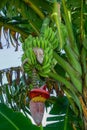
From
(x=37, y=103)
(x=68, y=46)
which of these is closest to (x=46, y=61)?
(x=37, y=103)

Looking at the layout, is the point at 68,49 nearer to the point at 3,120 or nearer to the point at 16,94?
the point at 3,120

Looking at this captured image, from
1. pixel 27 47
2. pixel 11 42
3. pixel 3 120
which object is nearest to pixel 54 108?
pixel 3 120

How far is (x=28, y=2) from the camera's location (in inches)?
58.0

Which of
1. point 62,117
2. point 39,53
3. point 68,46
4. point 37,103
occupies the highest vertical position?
point 39,53

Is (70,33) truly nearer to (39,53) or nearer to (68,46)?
(68,46)

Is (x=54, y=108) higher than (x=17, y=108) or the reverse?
higher

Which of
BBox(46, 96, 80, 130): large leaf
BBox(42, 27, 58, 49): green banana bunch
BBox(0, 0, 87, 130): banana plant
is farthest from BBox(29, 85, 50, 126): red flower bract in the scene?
BBox(46, 96, 80, 130): large leaf

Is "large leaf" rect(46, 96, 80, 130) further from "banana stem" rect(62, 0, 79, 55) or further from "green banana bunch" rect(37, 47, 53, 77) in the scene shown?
"green banana bunch" rect(37, 47, 53, 77)

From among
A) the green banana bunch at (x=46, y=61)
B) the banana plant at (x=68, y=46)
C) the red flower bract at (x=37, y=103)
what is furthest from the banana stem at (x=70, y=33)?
the green banana bunch at (x=46, y=61)

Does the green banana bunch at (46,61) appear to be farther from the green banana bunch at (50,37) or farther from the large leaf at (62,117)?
the large leaf at (62,117)

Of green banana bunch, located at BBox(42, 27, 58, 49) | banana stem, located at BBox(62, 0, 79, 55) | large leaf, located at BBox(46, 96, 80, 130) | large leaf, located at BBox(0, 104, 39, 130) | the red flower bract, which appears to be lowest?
large leaf, located at BBox(46, 96, 80, 130)

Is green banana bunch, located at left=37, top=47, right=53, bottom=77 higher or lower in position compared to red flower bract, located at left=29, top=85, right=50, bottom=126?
higher

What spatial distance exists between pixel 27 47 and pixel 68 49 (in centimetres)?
40

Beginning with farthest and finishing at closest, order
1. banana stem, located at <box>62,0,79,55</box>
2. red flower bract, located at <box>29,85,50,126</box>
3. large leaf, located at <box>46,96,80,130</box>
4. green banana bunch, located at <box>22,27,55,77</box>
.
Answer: large leaf, located at <box>46,96,80,130</box>, banana stem, located at <box>62,0,79,55</box>, red flower bract, located at <box>29,85,50,126</box>, green banana bunch, located at <box>22,27,55,77</box>
